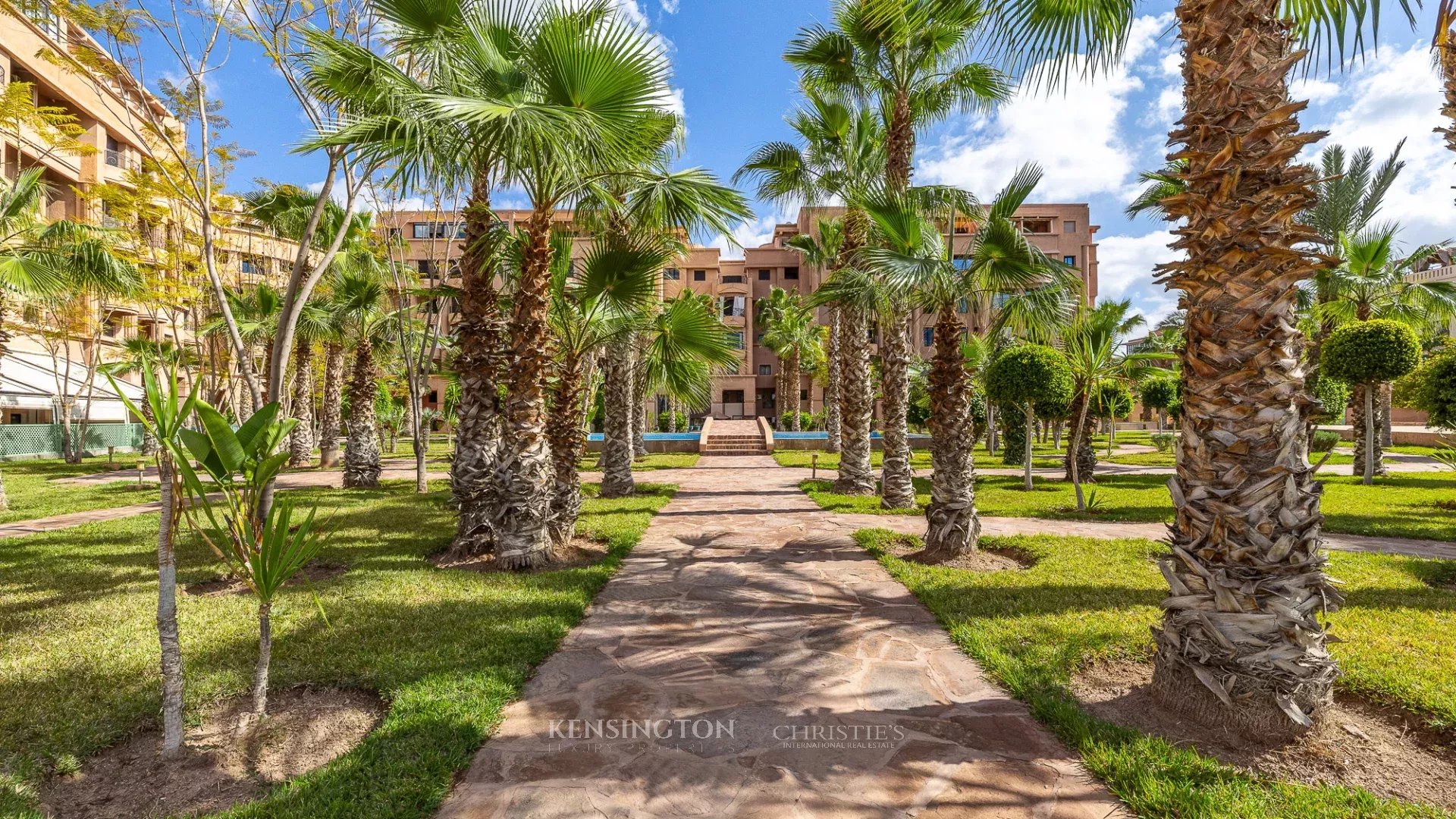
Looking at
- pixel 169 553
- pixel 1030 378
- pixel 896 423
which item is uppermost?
pixel 1030 378

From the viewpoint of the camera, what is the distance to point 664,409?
4231 cm

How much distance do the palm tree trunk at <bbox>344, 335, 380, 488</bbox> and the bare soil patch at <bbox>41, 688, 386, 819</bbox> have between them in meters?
12.0

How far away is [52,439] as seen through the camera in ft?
91.6

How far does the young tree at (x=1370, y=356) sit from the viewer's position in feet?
43.9

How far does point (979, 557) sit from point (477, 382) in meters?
6.31

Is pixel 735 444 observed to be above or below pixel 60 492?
above

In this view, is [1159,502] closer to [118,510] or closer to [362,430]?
[362,430]

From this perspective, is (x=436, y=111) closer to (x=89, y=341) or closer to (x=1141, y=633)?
(x=1141, y=633)

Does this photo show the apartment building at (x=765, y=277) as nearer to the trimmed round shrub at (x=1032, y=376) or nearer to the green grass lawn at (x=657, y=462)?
the green grass lawn at (x=657, y=462)

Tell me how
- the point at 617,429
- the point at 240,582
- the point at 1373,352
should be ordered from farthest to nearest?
the point at 1373,352 → the point at 617,429 → the point at 240,582

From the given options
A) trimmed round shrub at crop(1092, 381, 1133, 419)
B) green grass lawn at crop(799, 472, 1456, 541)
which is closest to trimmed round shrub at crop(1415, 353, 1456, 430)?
green grass lawn at crop(799, 472, 1456, 541)

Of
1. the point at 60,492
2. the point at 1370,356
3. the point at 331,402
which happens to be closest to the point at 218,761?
the point at 60,492

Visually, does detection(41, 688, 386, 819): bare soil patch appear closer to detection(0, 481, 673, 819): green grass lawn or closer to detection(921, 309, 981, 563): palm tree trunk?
detection(0, 481, 673, 819): green grass lawn

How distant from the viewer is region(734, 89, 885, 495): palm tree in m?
12.3
